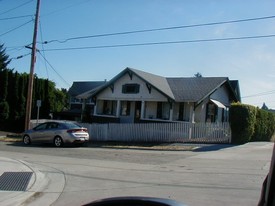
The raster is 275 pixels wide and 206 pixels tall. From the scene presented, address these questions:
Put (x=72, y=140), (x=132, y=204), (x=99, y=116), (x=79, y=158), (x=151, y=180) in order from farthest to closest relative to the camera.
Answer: (x=99, y=116)
(x=72, y=140)
(x=79, y=158)
(x=151, y=180)
(x=132, y=204)

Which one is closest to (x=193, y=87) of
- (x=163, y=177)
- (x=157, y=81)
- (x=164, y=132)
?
(x=157, y=81)

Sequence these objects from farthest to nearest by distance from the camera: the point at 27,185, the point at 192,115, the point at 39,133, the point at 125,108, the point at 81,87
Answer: the point at 81,87
the point at 125,108
the point at 192,115
the point at 39,133
the point at 27,185

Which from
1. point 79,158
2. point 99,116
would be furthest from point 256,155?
point 99,116

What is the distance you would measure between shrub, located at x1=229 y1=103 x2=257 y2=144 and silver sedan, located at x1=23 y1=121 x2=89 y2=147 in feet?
27.5

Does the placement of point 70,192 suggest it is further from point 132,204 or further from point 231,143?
point 231,143

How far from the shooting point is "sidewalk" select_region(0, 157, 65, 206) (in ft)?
28.6

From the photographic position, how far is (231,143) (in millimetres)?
23547

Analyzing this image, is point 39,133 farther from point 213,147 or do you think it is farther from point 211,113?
point 211,113

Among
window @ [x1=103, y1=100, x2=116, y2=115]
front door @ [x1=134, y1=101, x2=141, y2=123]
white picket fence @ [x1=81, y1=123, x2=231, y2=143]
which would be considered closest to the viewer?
white picket fence @ [x1=81, y1=123, x2=231, y2=143]

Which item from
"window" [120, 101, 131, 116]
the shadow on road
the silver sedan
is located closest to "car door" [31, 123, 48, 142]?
the silver sedan

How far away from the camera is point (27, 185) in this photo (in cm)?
1020

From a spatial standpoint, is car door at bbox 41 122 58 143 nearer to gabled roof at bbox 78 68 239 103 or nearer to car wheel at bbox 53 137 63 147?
car wheel at bbox 53 137 63 147

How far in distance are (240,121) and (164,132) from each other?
5.12m

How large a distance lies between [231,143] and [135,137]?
22.0 ft
